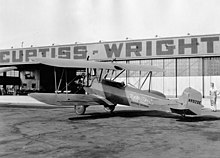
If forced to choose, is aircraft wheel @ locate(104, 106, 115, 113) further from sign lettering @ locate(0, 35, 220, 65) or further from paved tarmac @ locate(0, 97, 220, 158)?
sign lettering @ locate(0, 35, 220, 65)

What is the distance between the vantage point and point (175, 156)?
222 inches

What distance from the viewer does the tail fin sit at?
432 inches

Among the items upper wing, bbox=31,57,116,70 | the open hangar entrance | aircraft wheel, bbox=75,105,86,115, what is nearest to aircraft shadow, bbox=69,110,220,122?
aircraft wheel, bbox=75,105,86,115

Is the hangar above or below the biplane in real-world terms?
above

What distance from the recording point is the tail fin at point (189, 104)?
11.0m

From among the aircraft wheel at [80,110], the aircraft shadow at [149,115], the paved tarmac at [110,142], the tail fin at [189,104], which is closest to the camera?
Answer: the paved tarmac at [110,142]

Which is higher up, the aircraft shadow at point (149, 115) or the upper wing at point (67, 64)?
the upper wing at point (67, 64)

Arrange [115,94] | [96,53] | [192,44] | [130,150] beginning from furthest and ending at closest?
1. [96,53]
2. [192,44]
3. [115,94]
4. [130,150]

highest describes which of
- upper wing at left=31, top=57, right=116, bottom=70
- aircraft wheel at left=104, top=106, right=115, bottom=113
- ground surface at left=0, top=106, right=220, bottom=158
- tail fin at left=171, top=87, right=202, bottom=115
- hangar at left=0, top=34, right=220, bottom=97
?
hangar at left=0, top=34, right=220, bottom=97

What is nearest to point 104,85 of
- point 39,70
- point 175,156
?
point 175,156

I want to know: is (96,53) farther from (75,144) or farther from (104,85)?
(75,144)

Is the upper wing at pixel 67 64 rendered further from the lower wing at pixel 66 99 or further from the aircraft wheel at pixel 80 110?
the aircraft wheel at pixel 80 110

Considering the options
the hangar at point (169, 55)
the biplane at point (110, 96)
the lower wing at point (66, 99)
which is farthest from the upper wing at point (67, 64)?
the hangar at point (169, 55)

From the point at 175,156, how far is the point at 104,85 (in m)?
8.94
